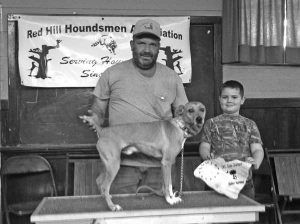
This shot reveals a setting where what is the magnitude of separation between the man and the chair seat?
1.35 metres


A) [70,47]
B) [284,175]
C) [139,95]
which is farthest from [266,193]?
[70,47]

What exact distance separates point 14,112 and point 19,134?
222 millimetres

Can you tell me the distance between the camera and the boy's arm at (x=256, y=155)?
2.92 m

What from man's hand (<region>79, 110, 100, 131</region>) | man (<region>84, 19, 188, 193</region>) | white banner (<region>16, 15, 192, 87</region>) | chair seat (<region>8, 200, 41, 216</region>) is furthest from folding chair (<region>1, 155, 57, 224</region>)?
man's hand (<region>79, 110, 100, 131</region>)

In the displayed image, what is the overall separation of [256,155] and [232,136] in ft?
0.69

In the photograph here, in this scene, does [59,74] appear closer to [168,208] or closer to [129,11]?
[129,11]

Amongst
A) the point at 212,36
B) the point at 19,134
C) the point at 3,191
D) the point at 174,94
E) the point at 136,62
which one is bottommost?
the point at 3,191

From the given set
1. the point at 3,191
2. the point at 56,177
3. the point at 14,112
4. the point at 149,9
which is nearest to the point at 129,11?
the point at 149,9

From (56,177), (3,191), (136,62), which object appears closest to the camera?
(136,62)

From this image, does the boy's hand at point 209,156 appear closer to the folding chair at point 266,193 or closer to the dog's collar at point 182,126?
the dog's collar at point 182,126

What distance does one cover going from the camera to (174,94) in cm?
307

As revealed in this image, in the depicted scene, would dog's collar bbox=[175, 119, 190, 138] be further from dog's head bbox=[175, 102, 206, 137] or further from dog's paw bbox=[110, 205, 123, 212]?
dog's paw bbox=[110, 205, 123, 212]

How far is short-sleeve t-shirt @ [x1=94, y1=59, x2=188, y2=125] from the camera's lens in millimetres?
2967

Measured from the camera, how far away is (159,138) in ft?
8.55
